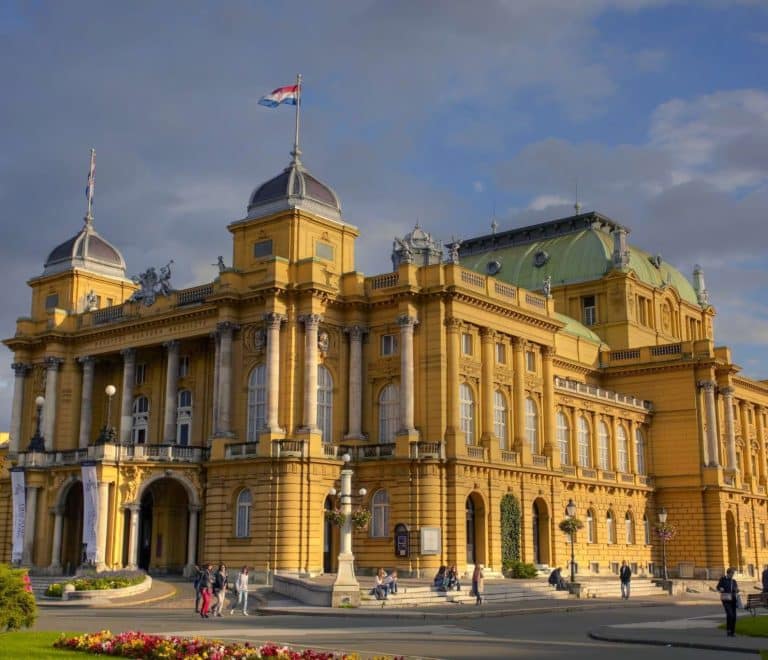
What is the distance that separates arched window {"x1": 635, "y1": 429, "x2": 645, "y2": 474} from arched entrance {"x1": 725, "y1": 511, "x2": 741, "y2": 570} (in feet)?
22.4

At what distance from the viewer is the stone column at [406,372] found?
5681 centimetres

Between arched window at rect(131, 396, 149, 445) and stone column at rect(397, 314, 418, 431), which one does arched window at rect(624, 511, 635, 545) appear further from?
arched window at rect(131, 396, 149, 445)

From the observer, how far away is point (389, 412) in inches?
2336

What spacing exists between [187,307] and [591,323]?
38.1m

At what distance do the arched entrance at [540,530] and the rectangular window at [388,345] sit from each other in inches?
515

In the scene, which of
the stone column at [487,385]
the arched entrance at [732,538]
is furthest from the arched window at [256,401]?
the arched entrance at [732,538]

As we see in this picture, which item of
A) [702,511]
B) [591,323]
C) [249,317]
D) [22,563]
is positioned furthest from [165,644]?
[591,323]

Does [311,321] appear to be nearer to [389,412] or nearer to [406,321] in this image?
[406,321]

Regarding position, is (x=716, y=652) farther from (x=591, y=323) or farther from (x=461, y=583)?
(x=591, y=323)

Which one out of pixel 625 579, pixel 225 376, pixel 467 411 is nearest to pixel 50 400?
pixel 225 376

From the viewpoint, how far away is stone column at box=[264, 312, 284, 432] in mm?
55594

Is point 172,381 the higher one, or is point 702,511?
point 172,381

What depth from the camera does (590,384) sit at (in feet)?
263

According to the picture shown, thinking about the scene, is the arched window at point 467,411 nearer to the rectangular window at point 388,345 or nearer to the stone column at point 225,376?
the rectangular window at point 388,345
